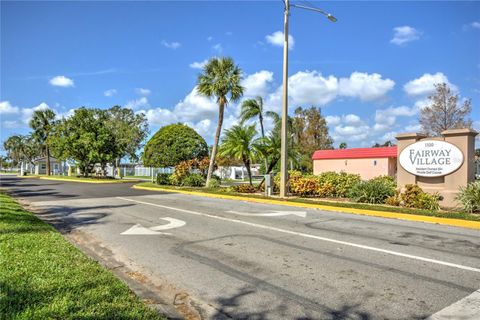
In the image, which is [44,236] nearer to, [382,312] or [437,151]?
[382,312]

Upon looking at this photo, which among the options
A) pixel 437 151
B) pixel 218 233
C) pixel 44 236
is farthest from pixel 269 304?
pixel 437 151

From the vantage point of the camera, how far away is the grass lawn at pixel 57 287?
371cm

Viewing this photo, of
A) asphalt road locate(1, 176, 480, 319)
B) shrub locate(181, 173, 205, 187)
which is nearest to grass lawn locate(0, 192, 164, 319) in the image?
asphalt road locate(1, 176, 480, 319)

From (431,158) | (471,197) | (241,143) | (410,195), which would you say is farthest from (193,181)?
(471,197)

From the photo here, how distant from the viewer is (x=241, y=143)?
2031 cm

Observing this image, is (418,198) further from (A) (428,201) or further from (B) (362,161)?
(B) (362,161)

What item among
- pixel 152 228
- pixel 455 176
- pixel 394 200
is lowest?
pixel 152 228

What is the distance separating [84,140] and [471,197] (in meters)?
38.5

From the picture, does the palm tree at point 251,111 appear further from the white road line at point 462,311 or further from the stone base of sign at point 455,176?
the white road line at point 462,311

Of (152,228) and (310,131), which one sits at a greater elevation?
(310,131)

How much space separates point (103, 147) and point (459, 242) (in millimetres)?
40093

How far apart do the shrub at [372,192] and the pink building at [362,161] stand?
798 inches

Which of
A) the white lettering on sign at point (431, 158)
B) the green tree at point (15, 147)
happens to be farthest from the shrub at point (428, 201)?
the green tree at point (15, 147)

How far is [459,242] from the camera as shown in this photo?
7.63 meters
